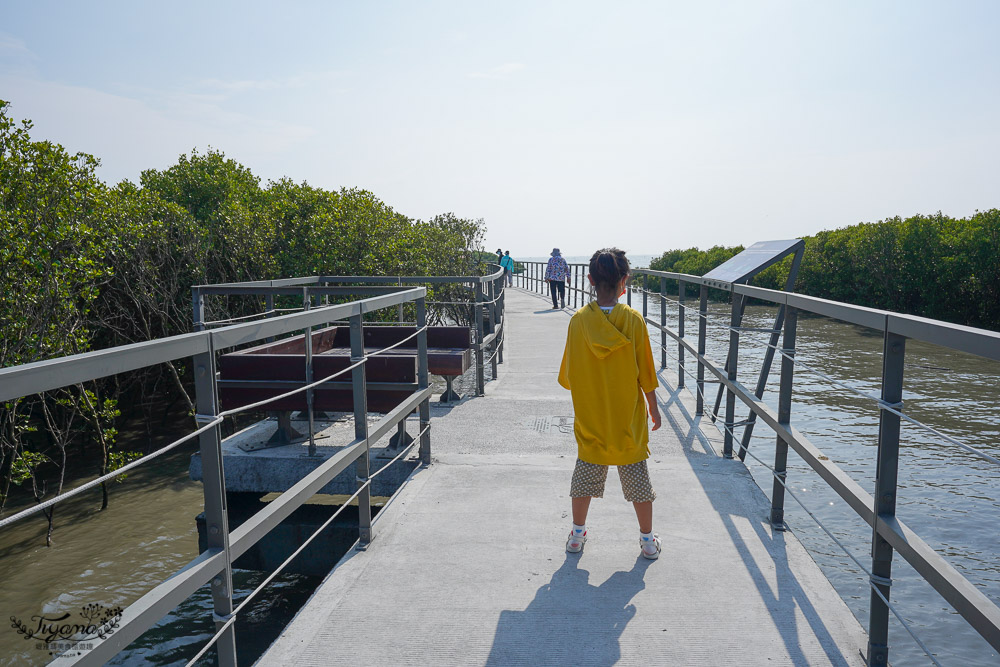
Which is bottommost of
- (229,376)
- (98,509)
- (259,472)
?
(98,509)

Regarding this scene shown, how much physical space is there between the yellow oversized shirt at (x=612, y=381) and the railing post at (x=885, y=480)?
1.15 m

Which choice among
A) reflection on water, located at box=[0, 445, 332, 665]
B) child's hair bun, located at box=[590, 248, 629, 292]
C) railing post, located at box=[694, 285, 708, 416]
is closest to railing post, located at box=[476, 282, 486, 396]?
railing post, located at box=[694, 285, 708, 416]

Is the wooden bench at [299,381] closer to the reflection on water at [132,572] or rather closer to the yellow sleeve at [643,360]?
the reflection on water at [132,572]

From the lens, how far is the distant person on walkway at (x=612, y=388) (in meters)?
3.34

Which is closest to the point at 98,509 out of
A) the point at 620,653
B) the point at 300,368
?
the point at 300,368

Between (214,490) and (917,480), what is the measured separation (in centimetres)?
752

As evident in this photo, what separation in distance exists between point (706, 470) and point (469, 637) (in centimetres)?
256

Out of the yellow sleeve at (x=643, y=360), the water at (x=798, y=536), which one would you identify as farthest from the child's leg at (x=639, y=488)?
the water at (x=798, y=536)

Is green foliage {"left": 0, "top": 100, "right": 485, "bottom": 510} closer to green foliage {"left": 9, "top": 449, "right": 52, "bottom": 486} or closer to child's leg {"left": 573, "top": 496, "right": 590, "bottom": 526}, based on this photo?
green foliage {"left": 9, "top": 449, "right": 52, "bottom": 486}

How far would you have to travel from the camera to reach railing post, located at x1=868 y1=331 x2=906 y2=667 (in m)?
2.26

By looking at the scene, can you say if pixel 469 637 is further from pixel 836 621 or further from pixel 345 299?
pixel 345 299

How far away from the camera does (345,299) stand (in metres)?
11.1

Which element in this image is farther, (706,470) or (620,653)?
(706,470)
